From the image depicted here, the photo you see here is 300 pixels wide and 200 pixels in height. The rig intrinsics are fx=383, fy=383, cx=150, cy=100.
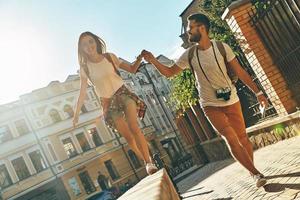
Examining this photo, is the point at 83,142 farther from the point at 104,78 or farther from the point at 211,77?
the point at 211,77

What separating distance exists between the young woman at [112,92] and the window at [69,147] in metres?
33.0

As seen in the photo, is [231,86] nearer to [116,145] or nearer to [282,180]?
[282,180]

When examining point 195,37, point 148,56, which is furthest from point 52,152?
point 195,37

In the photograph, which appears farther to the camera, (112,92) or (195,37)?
(112,92)

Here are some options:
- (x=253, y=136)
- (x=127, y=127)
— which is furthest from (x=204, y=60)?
(x=253, y=136)

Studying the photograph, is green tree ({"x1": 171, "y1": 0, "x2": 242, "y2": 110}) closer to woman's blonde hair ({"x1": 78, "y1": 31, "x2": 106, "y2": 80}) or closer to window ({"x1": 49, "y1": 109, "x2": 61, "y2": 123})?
woman's blonde hair ({"x1": 78, "y1": 31, "x2": 106, "y2": 80})

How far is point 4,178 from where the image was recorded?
108ft

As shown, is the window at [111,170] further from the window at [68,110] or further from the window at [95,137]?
the window at [68,110]

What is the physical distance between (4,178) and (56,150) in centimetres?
514

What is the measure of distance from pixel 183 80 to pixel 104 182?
25829 mm

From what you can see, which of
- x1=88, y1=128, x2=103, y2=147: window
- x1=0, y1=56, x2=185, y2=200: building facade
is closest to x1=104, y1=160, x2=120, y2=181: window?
x1=0, y1=56, x2=185, y2=200: building facade

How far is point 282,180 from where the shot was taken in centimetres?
394

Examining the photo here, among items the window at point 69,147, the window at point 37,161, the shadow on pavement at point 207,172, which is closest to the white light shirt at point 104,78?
the shadow on pavement at point 207,172

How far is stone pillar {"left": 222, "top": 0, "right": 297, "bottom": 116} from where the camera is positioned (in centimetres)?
749
